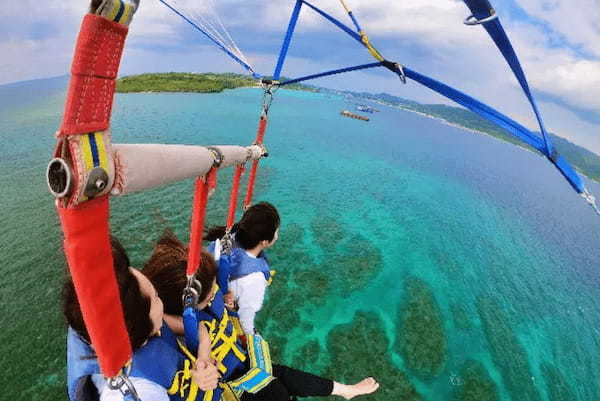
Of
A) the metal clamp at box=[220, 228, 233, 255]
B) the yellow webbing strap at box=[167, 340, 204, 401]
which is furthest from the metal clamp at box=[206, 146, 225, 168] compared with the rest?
the metal clamp at box=[220, 228, 233, 255]

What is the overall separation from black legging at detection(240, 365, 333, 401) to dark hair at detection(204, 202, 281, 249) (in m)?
1.05

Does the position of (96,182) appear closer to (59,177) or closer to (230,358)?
(59,177)

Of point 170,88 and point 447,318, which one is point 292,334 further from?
point 170,88

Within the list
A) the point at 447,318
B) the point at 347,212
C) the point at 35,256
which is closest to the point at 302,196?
the point at 347,212

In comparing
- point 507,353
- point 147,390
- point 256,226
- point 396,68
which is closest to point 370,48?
point 396,68

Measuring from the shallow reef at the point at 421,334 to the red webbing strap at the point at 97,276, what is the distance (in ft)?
20.3

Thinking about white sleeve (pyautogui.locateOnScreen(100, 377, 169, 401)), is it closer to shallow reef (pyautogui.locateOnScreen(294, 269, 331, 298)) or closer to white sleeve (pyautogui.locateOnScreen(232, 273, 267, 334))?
white sleeve (pyautogui.locateOnScreen(232, 273, 267, 334))

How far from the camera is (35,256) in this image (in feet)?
22.5

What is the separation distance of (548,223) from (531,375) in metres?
20.1

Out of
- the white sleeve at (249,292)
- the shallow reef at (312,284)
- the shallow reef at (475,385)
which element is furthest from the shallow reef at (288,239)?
the white sleeve at (249,292)

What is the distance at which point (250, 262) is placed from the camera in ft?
8.71

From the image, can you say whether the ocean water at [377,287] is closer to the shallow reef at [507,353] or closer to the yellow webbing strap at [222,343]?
the shallow reef at [507,353]

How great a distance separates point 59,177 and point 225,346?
1.86 metres

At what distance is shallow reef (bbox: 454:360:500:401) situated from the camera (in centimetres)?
557
